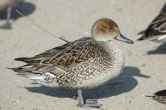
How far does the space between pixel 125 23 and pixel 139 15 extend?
0.48 metres

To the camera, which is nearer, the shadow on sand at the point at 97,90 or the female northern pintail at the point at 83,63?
the female northern pintail at the point at 83,63

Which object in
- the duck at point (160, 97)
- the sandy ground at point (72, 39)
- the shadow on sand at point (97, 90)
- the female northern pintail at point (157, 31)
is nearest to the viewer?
the duck at point (160, 97)

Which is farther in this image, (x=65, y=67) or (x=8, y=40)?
(x=8, y=40)

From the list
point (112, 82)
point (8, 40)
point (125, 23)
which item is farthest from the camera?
point (125, 23)

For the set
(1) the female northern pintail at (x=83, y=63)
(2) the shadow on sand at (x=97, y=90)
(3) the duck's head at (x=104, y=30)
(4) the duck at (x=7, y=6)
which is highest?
(4) the duck at (x=7, y=6)

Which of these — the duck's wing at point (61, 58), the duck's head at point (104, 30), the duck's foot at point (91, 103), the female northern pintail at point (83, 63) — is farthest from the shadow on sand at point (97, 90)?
the duck's head at point (104, 30)

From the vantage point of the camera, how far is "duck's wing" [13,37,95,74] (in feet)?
20.6

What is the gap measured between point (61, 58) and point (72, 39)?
2749 mm

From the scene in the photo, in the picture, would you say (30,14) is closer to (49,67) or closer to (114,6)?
(114,6)

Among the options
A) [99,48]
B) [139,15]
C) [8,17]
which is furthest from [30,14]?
[99,48]

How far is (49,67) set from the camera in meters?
6.32

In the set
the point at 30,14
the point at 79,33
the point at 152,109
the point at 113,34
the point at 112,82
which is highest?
the point at 30,14

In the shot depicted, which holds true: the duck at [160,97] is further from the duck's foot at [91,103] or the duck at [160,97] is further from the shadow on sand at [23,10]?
the shadow on sand at [23,10]

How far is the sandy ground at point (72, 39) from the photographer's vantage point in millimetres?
6707
